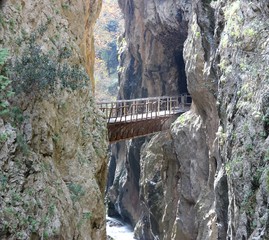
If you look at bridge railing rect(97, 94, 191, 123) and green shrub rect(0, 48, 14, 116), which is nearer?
green shrub rect(0, 48, 14, 116)

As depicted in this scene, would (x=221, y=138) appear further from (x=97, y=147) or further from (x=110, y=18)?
(x=110, y=18)

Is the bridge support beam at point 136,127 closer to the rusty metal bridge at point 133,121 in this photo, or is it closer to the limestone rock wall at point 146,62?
the rusty metal bridge at point 133,121

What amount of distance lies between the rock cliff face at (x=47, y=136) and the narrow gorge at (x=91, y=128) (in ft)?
0.08

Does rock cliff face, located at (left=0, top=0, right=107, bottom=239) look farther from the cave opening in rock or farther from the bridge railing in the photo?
the cave opening in rock

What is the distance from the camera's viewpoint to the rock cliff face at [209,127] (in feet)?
23.5

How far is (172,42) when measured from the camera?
67.9 ft

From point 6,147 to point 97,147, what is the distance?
3.77 metres

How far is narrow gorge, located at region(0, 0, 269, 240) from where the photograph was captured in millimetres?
5973

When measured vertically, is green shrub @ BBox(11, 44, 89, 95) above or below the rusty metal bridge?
above

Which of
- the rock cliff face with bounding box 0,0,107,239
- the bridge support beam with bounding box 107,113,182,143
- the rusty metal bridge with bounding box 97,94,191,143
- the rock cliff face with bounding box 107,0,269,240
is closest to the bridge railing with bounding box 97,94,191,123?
the rusty metal bridge with bounding box 97,94,191,143

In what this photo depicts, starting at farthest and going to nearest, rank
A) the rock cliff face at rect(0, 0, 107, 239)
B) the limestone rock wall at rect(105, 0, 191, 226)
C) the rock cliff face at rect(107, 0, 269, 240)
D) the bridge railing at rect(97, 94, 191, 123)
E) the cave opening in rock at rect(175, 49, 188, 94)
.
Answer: the cave opening in rock at rect(175, 49, 188, 94), the limestone rock wall at rect(105, 0, 191, 226), the bridge railing at rect(97, 94, 191, 123), the rock cliff face at rect(107, 0, 269, 240), the rock cliff face at rect(0, 0, 107, 239)

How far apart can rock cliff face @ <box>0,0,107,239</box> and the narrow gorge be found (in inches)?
0.9

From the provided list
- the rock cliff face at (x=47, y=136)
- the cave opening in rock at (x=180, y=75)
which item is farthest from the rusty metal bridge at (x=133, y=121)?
the cave opening in rock at (x=180, y=75)

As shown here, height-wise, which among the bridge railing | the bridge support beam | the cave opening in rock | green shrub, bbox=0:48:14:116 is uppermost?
the cave opening in rock
